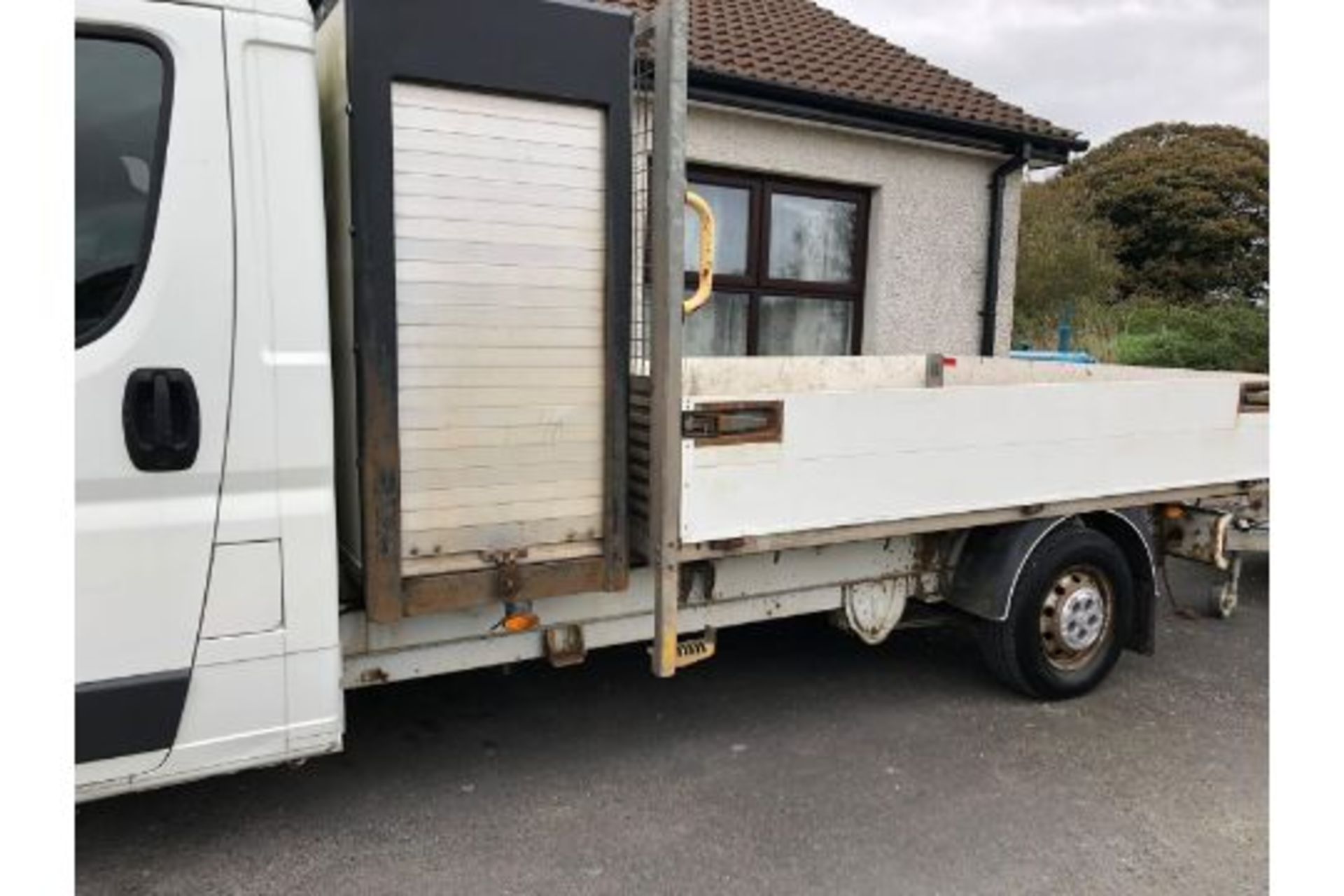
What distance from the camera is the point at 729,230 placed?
7.75 m

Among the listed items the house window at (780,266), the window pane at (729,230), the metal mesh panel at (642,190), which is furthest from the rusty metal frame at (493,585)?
the window pane at (729,230)

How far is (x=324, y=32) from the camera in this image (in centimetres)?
281

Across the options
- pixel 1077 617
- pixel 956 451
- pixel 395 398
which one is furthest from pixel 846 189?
pixel 395 398

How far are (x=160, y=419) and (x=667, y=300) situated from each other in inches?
55.7

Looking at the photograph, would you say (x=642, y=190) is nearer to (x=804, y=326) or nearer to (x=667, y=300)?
(x=667, y=300)

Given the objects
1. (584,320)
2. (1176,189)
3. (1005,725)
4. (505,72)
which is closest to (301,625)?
(584,320)

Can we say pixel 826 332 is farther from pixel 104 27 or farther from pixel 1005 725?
pixel 104 27

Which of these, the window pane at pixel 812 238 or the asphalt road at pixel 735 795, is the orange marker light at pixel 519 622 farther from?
the window pane at pixel 812 238

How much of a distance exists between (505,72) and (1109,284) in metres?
19.7

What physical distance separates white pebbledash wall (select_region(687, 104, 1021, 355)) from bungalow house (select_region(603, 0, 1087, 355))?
14mm

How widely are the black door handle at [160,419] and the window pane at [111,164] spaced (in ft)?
0.57

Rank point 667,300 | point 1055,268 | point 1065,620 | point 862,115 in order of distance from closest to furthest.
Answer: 1. point 667,300
2. point 1065,620
3. point 862,115
4. point 1055,268

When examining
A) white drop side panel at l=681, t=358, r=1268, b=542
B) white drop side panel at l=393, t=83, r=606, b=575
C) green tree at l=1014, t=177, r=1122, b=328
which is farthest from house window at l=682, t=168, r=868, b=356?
green tree at l=1014, t=177, r=1122, b=328
